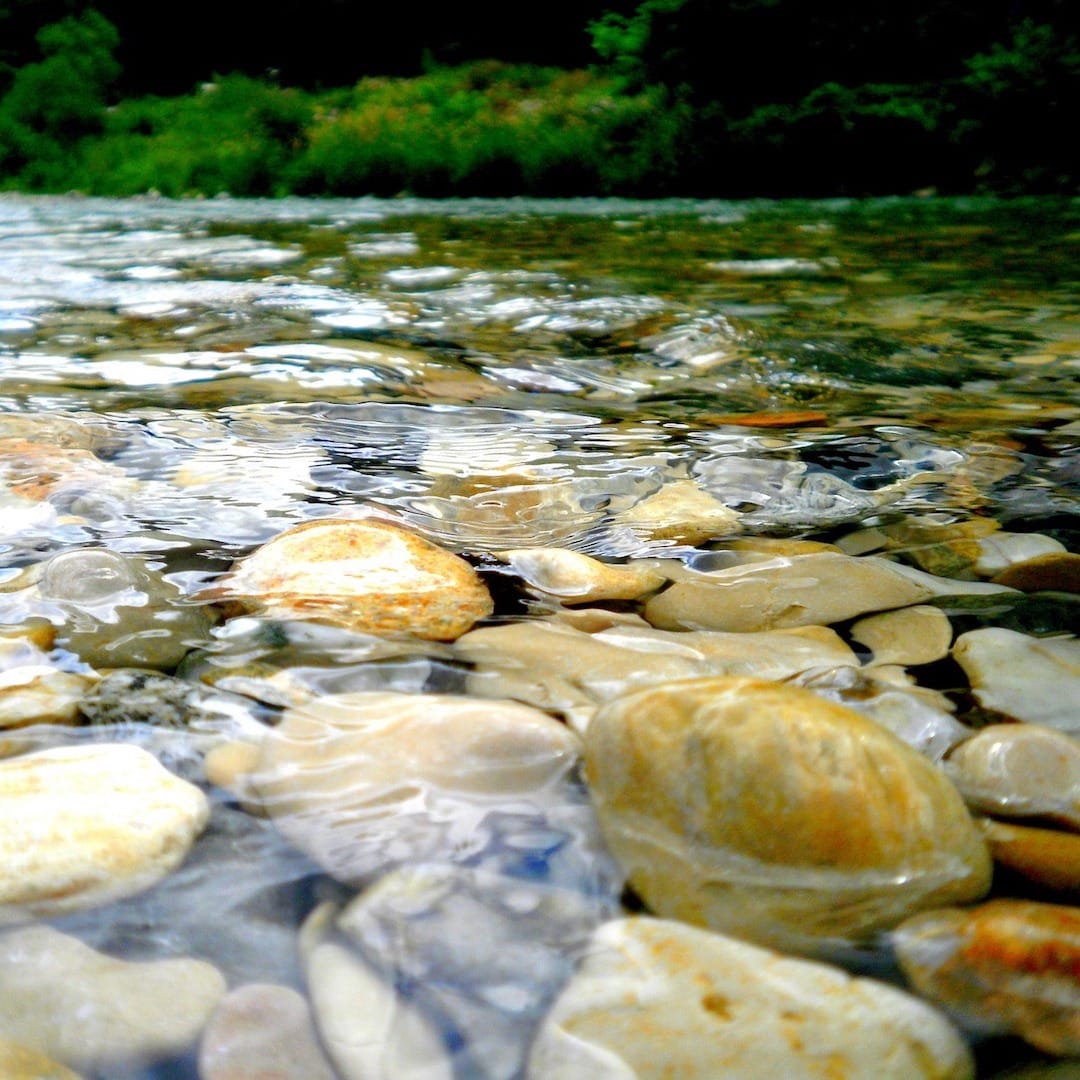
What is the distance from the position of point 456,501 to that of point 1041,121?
11362 millimetres

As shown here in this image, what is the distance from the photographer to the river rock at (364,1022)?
2.32ft

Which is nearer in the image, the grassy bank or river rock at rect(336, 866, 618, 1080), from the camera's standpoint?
river rock at rect(336, 866, 618, 1080)

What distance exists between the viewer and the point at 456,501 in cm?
186

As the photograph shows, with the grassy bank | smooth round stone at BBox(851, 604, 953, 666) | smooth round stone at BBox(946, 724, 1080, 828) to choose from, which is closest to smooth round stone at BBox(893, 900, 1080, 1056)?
smooth round stone at BBox(946, 724, 1080, 828)

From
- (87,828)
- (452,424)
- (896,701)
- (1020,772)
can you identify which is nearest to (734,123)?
(452,424)

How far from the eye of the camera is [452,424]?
235cm

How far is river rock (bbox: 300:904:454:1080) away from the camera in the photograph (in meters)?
0.71

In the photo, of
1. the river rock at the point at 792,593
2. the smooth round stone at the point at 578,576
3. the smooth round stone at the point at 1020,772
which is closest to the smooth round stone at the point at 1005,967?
the smooth round stone at the point at 1020,772

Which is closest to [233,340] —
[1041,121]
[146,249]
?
[146,249]

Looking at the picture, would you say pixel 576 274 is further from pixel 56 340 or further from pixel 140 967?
pixel 140 967

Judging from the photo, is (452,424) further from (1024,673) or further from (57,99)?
(57,99)

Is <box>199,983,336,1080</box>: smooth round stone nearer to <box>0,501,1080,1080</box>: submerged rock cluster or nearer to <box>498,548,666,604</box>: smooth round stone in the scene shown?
<box>0,501,1080,1080</box>: submerged rock cluster

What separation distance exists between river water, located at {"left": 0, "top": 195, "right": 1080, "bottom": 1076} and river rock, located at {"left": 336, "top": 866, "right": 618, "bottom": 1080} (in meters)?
0.08

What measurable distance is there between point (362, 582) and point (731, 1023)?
33.6 inches
